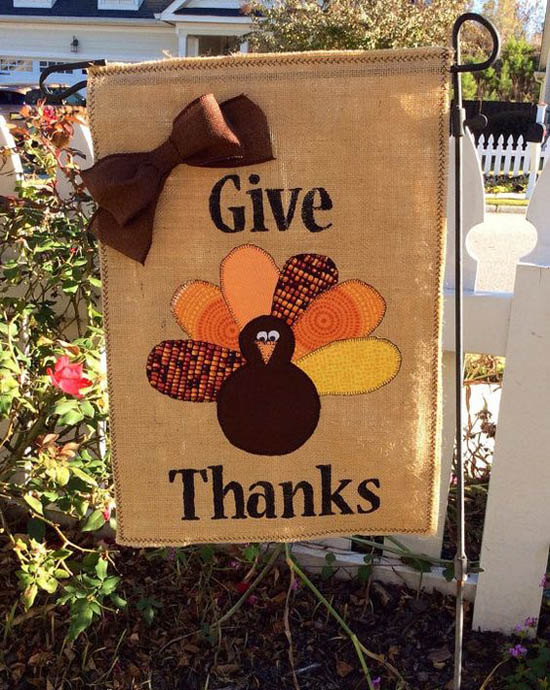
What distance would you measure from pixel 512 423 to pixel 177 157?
1051 millimetres

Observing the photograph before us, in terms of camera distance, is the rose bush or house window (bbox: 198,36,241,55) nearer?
the rose bush

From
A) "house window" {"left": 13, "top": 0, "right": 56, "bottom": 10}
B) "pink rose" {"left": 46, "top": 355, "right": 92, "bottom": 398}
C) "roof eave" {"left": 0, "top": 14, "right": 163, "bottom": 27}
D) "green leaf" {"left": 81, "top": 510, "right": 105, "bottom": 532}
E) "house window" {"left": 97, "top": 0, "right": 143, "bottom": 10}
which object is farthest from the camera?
"house window" {"left": 13, "top": 0, "right": 56, "bottom": 10}

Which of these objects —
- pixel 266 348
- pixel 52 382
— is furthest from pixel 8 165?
pixel 266 348

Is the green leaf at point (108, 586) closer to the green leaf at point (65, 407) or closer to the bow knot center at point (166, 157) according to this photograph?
the green leaf at point (65, 407)

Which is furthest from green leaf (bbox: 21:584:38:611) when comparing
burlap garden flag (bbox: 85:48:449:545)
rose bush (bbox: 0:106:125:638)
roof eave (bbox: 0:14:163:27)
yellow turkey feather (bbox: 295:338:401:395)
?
roof eave (bbox: 0:14:163:27)

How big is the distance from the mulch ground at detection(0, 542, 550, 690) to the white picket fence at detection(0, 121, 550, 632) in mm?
124

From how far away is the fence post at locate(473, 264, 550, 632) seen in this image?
5.46ft

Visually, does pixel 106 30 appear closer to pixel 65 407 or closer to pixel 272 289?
pixel 65 407

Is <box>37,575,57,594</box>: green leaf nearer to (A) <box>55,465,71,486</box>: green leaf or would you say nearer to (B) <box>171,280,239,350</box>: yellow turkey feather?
(A) <box>55,465,71,486</box>: green leaf

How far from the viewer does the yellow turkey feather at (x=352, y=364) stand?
1.26 meters

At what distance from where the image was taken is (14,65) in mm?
20922

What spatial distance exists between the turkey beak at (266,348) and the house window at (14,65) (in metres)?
22.2

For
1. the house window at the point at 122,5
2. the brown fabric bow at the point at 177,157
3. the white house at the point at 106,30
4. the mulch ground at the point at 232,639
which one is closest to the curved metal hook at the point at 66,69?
the brown fabric bow at the point at 177,157

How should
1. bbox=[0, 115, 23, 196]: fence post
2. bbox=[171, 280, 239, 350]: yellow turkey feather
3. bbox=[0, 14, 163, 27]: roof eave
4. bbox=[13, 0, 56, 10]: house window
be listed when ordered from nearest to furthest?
1. bbox=[171, 280, 239, 350]: yellow turkey feather
2. bbox=[0, 115, 23, 196]: fence post
3. bbox=[0, 14, 163, 27]: roof eave
4. bbox=[13, 0, 56, 10]: house window
